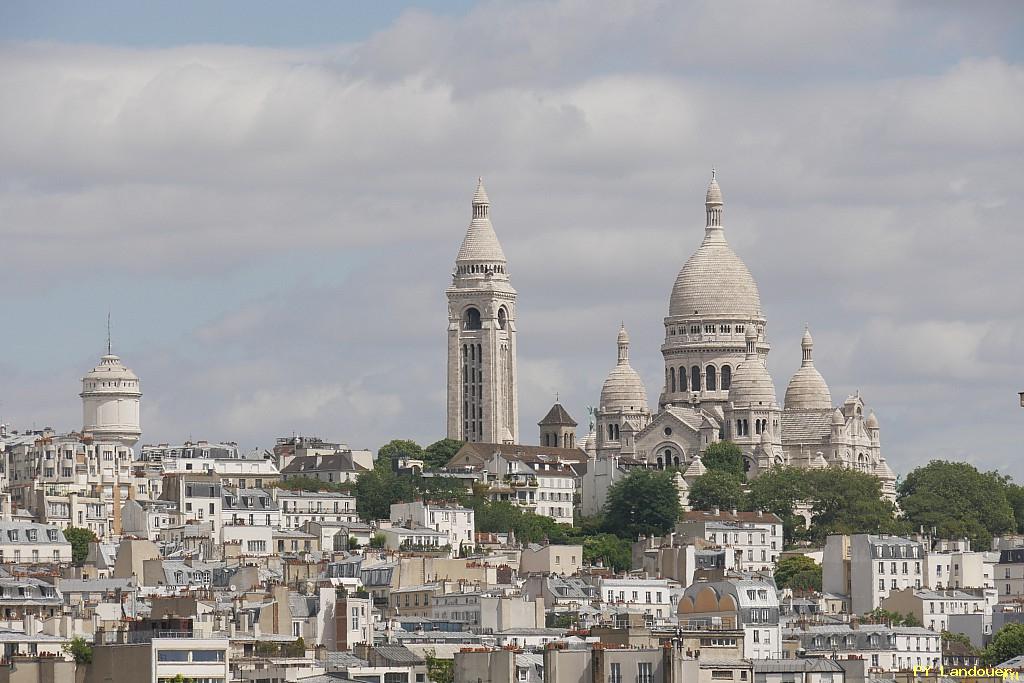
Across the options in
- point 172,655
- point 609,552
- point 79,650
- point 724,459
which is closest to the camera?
point 172,655

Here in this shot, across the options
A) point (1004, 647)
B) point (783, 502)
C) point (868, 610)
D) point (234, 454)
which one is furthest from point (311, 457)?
point (1004, 647)

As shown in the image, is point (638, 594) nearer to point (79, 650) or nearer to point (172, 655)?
point (79, 650)

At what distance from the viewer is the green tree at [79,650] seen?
74375 mm

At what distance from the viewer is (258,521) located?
157m

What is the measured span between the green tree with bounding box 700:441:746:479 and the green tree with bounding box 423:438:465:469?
13.0 metres

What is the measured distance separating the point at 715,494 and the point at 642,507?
10.3 meters

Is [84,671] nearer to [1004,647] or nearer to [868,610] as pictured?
[1004,647]

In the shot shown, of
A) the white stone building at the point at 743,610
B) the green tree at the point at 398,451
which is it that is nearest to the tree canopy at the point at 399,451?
the green tree at the point at 398,451

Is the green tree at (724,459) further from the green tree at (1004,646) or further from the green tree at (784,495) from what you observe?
the green tree at (1004,646)

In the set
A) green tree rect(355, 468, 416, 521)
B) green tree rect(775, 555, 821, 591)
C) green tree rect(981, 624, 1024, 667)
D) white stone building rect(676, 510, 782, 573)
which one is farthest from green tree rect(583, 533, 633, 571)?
green tree rect(981, 624, 1024, 667)

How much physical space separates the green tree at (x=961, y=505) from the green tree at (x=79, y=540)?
4243 cm

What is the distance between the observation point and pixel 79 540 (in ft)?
485

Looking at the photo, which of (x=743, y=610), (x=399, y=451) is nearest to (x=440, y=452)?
(x=399, y=451)

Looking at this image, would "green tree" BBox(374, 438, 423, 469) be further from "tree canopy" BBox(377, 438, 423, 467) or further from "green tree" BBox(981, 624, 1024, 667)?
"green tree" BBox(981, 624, 1024, 667)
